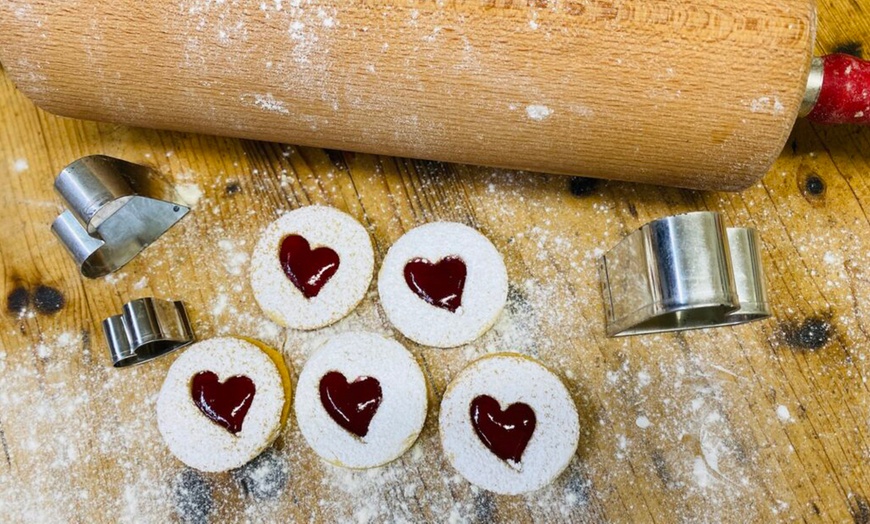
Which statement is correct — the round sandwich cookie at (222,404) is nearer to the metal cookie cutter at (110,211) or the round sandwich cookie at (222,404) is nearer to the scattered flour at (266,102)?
the metal cookie cutter at (110,211)

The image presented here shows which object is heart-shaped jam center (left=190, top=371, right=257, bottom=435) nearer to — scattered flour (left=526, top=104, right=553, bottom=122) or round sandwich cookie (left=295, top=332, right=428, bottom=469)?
round sandwich cookie (left=295, top=332, right=428, bottom=469)

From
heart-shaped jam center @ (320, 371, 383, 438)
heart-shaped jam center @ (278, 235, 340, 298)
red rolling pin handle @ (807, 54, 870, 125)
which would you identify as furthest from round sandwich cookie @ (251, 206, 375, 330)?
red rolling pin handle @ (807, 54, 870, 125)

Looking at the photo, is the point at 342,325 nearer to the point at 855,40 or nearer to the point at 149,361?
the point at 149,361

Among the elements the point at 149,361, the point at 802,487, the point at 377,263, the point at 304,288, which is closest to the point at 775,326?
the point at 802,487

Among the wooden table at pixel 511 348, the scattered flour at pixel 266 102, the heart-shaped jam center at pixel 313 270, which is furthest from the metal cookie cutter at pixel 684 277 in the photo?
the scattered flour at pixel 266 102

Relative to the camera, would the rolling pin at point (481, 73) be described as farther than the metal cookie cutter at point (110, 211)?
No
